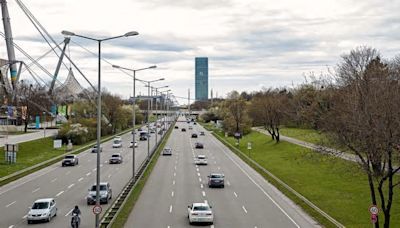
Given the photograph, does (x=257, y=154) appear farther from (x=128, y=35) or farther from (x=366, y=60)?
(x=128, y=35)

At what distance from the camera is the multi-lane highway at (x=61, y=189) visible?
1138 inches

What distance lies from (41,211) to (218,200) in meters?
11.8

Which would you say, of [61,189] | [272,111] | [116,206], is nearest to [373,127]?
[116,206]

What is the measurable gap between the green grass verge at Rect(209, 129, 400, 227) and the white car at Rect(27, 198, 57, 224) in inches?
538

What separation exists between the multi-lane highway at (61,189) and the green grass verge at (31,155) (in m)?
2.03

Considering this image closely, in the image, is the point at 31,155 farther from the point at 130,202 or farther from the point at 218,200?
the point at 218,200

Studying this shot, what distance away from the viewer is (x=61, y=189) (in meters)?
40.7

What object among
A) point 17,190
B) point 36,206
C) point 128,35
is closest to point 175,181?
point 17,190

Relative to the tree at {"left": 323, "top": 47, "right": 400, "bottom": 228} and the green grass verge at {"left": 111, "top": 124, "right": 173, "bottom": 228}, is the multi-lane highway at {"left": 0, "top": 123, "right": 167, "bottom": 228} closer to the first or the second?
the green grass verge at {"left": 111, "top": 124, "right": 173, "bottom": 228}

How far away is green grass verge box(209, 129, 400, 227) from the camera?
29.6 meters

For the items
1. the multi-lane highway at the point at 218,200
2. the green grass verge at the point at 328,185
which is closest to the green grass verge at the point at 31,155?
the multi-lane highway at the point at 218,200

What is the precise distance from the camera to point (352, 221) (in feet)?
91.9

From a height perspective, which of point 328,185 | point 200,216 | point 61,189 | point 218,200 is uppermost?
point 200,216

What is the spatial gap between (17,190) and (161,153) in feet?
113
